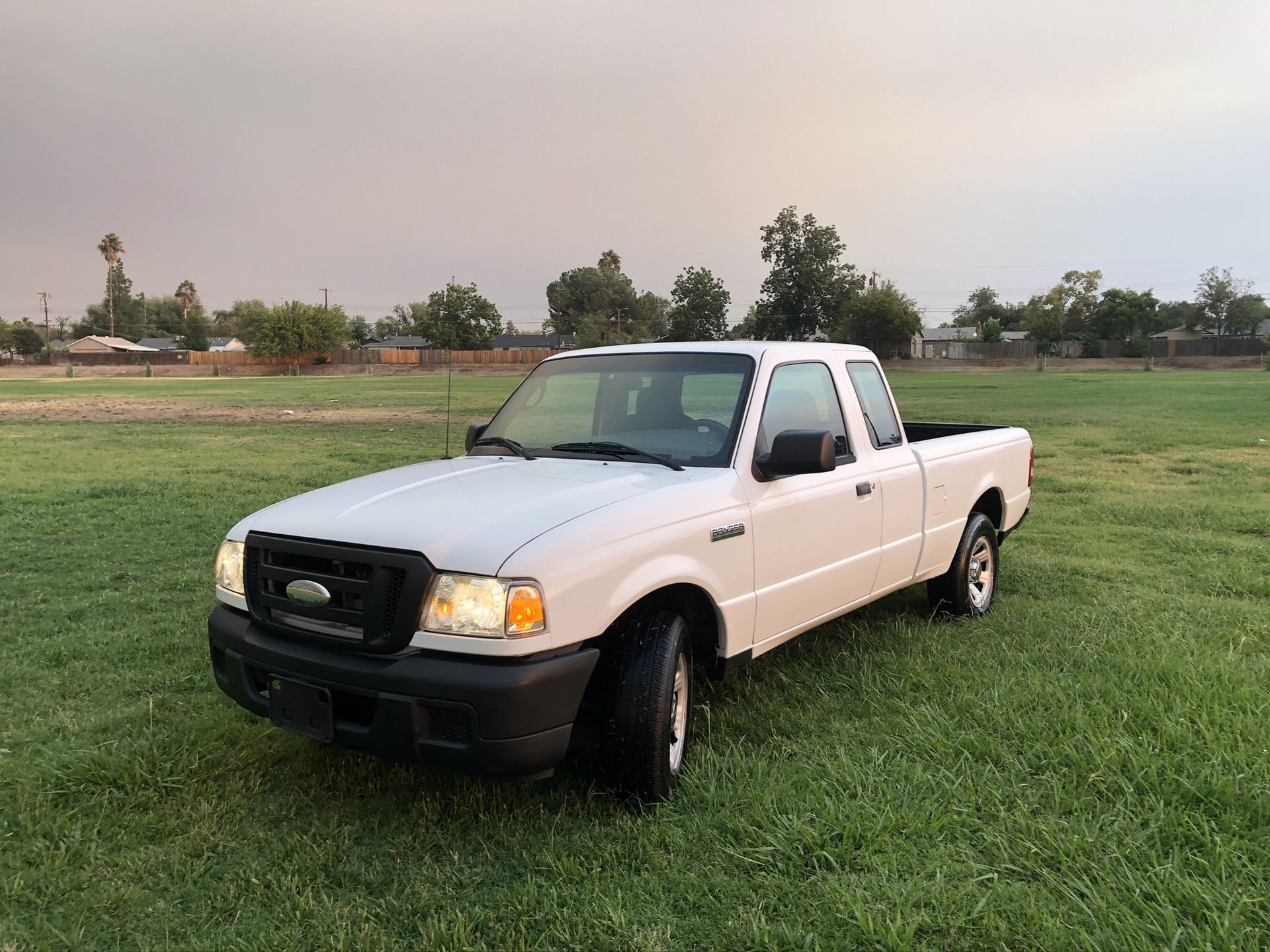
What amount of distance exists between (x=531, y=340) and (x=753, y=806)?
410ft

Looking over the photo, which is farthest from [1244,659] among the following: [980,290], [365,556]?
[980,290]

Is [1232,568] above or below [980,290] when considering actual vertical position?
below

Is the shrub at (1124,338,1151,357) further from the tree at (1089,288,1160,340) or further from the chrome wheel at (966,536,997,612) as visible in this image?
the chrome wheel at (966,536,997,612)

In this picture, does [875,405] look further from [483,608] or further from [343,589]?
[343,589]

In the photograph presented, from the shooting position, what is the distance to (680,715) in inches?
140

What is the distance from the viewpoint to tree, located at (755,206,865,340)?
86812mm

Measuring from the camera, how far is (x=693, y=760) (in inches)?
145

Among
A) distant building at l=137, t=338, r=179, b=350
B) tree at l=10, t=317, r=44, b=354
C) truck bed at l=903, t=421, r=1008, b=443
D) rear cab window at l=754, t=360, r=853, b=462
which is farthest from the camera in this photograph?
distant building at l=137, t=338, r=179, b=350

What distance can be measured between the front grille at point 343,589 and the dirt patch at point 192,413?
18.2 metres

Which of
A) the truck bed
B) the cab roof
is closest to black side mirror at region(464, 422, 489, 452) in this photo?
the cab roof

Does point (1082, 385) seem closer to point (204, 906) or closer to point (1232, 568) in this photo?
point (1232, 568)

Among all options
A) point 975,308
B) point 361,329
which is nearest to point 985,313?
point 975,308

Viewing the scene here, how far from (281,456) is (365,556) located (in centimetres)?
1226

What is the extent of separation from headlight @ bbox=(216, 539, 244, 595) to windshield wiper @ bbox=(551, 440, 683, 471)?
1.48 m
